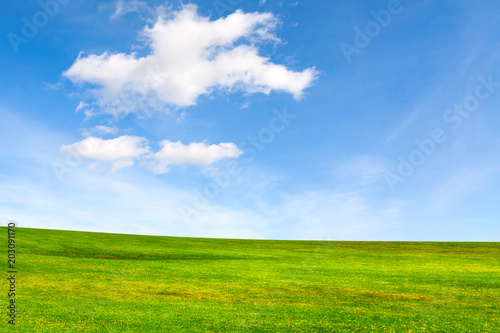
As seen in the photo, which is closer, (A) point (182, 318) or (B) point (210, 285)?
(A) point (182, 318)

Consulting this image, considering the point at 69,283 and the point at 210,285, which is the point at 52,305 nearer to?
the point at 69,283

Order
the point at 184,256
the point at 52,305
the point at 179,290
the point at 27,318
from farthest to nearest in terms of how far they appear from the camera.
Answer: the point at 184,256 < the point at 179,290 < the point at 52,305 < the point at 27,318

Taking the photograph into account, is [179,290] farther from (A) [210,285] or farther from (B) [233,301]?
(B) [233,301]

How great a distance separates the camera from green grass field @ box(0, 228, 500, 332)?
22.6 meters

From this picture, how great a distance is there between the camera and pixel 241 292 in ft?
110

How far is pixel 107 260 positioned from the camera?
175 feet

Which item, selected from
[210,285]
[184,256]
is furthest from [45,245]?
[210,285]

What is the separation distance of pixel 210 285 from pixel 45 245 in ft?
130

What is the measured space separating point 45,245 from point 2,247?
6808 mm

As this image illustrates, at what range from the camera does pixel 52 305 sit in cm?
2619

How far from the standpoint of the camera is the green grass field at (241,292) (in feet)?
74.2

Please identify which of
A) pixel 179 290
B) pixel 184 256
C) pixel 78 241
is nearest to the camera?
pixel 179 290

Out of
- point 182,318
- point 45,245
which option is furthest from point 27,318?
point 45,245

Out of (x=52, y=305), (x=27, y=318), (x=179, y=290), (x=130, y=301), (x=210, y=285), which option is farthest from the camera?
(x=210, y=285)
